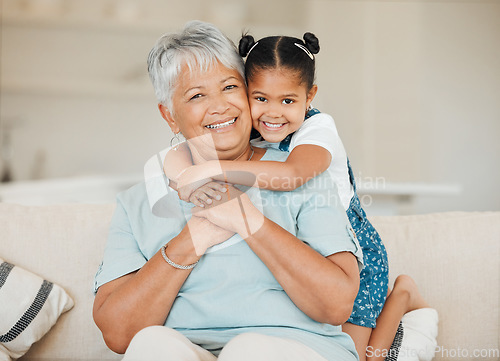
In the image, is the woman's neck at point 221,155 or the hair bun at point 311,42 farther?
the hair bun at point 311,42

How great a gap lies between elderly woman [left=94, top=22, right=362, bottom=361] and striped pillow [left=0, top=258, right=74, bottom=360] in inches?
12.5

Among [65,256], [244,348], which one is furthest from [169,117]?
[244,348]

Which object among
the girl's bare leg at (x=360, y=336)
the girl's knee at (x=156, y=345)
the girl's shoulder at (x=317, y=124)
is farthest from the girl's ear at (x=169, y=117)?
the girl's bare leg at (x=360, y=336)

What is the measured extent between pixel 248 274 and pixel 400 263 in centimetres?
68

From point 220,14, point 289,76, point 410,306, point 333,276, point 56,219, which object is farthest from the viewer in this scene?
point 220,14

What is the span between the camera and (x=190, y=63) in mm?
1284

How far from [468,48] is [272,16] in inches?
62.6

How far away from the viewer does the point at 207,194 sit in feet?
3.90

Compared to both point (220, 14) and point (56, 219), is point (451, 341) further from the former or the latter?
point (220, 14)

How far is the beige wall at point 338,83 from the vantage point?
408cm

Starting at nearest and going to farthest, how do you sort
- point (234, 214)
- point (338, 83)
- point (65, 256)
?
point (234, 214), point (65, 256), point (338, 83)

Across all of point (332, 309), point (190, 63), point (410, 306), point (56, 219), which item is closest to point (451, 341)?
point (410, 306)

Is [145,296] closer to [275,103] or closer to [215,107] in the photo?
[215,107]

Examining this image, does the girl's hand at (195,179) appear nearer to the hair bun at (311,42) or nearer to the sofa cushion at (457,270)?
the hair bun at (311,42)
